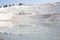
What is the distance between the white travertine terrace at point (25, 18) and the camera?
30.7ft

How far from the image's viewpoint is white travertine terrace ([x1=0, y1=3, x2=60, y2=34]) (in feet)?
30.7

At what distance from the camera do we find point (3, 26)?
998 cm

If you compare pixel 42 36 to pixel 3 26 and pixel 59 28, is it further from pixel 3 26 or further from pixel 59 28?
pixel 3 26

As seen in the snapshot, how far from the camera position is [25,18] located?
11.3 meters

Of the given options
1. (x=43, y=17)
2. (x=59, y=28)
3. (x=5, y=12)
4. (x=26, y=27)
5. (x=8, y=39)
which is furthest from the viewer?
(x=5, y=12)

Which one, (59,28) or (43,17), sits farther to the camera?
(43,17)

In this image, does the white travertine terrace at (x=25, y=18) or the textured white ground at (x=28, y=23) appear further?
the white travertine terrace at (x=25, y=18)

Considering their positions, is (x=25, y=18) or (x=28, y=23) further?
(x=25, y=18)

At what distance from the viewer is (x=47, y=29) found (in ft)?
29.0

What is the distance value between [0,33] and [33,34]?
5.15ft

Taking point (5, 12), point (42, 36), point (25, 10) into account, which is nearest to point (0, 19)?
point (5, 12)

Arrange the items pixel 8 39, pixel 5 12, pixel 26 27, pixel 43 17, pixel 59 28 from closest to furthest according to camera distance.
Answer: pixel 8 39 → pixel 59 28 → pixel 26 27 → pixel 43 17 → pixel 5 12

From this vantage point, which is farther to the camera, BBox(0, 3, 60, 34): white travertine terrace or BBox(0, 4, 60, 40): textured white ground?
BBox(0, 3, 60, 34): white travertine terrace

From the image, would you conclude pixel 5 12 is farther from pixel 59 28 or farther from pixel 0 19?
pixel 59 28
